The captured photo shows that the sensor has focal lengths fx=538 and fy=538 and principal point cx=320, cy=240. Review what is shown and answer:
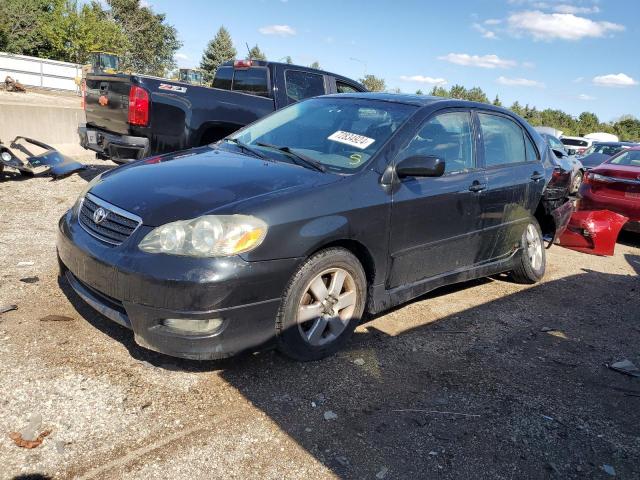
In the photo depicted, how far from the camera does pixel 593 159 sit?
610 inches

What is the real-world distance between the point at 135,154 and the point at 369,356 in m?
4.39

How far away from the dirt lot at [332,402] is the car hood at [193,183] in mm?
912

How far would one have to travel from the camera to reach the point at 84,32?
148ft

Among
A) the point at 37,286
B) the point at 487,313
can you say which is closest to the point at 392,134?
the point at 487,313

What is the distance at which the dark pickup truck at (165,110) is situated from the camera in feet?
21.5

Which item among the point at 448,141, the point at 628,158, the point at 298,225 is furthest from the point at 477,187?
Answer: the point at 628,158

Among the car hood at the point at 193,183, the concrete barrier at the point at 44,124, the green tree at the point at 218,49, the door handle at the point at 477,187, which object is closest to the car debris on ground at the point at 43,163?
the concrete barrier at the point at 44,124

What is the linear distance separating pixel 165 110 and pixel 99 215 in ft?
12.0

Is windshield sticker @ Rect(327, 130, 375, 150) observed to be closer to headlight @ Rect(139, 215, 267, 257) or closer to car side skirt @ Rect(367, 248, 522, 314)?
car side skirt @ Rect(367, 248, 522, 314)

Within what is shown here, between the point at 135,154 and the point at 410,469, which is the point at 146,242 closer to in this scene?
the point at 410,469

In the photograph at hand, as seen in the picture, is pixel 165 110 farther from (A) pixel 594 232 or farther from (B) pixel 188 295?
(A) pixel 594 232

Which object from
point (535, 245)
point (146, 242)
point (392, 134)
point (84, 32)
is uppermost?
point (84, 32)

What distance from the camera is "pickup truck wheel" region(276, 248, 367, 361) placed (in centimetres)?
312

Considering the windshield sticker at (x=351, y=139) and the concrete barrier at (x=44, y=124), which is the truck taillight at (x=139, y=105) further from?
the concrete barrier at (x=44, y=124)
